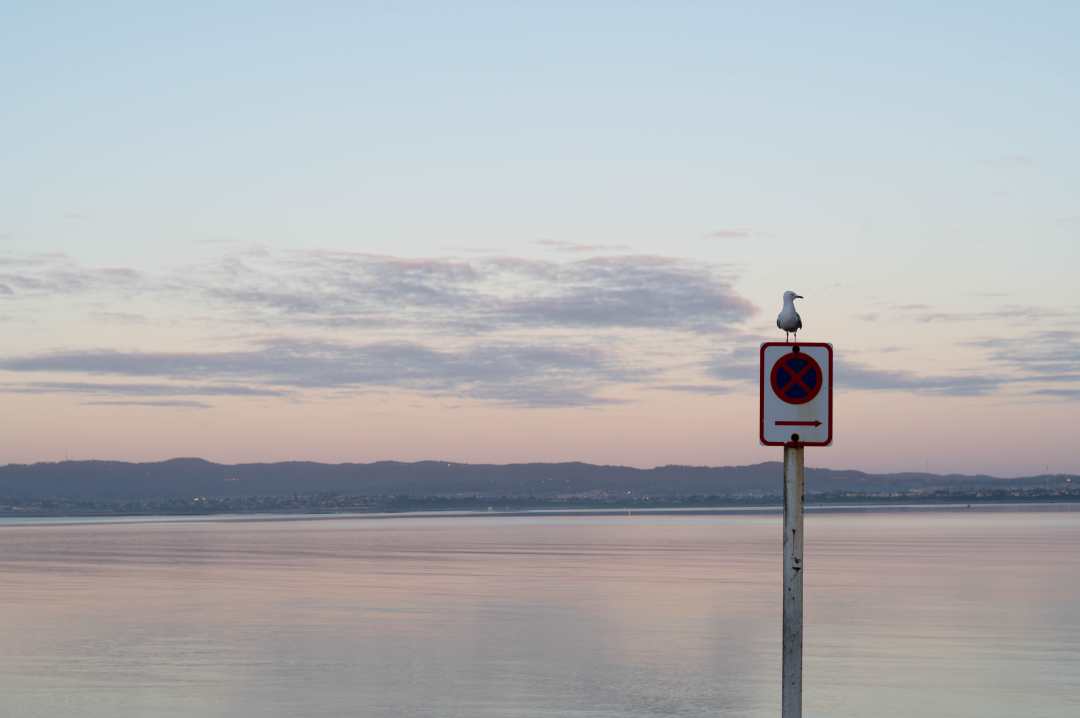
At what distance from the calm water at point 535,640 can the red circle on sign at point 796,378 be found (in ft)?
37.6

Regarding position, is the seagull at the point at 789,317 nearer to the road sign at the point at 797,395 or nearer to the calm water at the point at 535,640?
the road sign at the point at 797,395

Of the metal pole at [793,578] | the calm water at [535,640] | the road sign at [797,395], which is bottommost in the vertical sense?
the calm water at [535,640]

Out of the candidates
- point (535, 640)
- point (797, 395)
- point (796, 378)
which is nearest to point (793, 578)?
point (797, 395)

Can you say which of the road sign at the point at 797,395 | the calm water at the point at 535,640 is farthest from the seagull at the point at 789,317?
the calm water at the point at 535,640

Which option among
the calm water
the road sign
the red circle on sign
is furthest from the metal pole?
the calm water

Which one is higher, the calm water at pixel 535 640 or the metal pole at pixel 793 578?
the metal pole at pixel 793 578

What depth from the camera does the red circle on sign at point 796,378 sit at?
33.7 feet

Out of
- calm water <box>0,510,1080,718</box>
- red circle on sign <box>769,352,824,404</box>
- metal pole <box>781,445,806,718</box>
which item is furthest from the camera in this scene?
calm water <box>0,510,1080,718</box>

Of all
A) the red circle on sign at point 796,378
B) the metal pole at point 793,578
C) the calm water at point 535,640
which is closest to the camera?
the metal pole at point 793,578

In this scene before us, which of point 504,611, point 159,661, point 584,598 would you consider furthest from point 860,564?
point 159,661

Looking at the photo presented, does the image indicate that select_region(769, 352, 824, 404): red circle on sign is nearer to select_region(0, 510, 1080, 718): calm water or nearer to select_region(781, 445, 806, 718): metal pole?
select_region(781, 445, 806, 718): metal pole

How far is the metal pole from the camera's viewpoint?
33.4 ft

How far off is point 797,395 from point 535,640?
68.8 ft

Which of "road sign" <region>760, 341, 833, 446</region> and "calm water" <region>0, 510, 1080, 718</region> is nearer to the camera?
"road sign" <region>760, 341, 833, 446</region>
